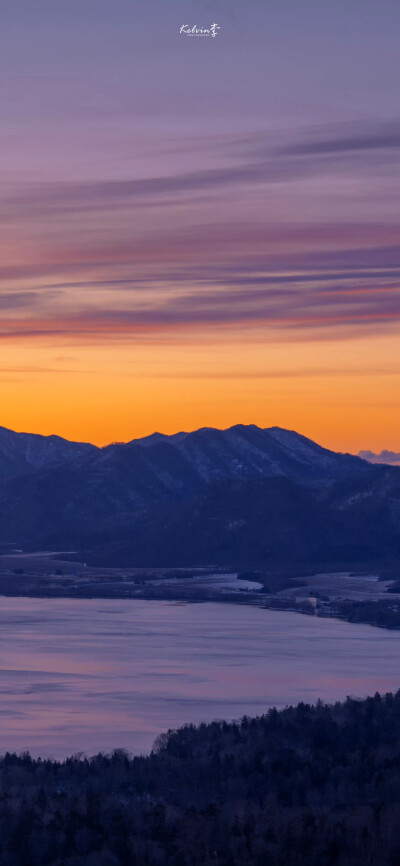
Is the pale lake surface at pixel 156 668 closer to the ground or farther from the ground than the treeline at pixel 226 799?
farther from the ground

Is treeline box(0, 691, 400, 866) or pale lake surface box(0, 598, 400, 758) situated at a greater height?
pale lake surface box(0, 598, 400, 758)

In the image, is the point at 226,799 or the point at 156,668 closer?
the point at 226,799

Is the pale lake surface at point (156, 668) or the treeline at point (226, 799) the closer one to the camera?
the treeline at point (226, 799)

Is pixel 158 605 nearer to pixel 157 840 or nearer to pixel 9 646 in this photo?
pixel 9 646

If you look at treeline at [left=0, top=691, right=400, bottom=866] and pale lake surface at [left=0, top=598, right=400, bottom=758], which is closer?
treeline at [left=0, top=691, right=400, bottom=866]
